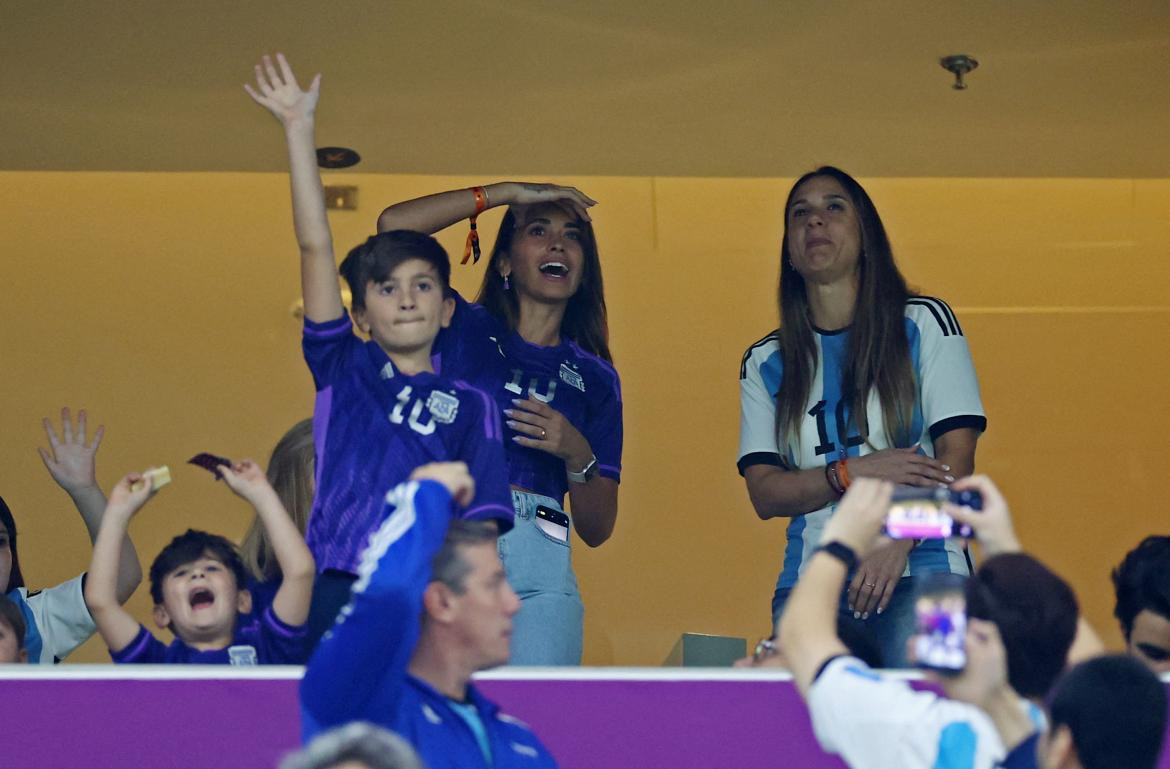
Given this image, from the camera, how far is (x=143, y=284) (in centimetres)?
630

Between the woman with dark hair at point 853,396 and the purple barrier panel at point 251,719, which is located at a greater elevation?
the woman with dark hair at point 853,396

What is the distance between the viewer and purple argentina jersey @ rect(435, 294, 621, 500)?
4.05 m

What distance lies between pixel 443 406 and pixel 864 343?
1.02 meters

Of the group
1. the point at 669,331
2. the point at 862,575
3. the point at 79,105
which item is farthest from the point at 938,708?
the point at 669,331

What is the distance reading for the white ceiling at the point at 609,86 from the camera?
4.71 meters

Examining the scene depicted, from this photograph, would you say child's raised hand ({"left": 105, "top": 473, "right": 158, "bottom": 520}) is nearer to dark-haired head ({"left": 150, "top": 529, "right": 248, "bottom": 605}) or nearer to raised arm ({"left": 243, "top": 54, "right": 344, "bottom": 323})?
dark-haired head ({"left": 150, "top": 529, "right": 248, "bottom": 605})

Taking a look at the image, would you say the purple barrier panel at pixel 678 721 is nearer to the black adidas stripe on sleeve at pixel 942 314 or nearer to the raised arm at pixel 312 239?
the raised arm at pixel 312 239

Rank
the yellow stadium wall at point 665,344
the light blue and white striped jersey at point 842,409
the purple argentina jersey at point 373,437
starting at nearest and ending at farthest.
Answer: the purple argentina jersey at point 373,437
the light blue and white striped jersey at point 842,409
the yellow stadium wall at point 665,344

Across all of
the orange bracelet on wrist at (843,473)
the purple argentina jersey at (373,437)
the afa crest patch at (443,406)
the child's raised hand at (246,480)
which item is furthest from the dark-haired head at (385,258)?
the orange bracelet on wrist at (843,473)

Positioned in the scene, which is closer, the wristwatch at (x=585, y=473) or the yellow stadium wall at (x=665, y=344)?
the wristwatch at (x=585, y=473)

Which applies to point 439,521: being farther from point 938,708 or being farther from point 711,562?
point 711,562

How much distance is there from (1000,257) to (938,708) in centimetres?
420

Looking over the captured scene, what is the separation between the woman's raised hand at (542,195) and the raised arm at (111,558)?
1113 millimetres

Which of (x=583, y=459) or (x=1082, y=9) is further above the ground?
(x=1082, y=9)
